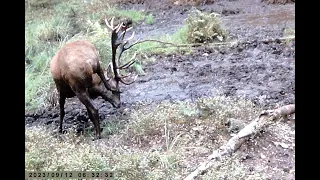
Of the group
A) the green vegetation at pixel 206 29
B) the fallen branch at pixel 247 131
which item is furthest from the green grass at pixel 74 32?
the fallen branch at pixel 247 131

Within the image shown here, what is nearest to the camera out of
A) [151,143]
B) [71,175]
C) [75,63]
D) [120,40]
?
[71,175]

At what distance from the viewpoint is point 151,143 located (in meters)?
3.29

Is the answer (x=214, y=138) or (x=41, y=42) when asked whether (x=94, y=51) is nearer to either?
(x=41, y=42)

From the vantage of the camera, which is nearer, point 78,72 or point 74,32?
point 78,72

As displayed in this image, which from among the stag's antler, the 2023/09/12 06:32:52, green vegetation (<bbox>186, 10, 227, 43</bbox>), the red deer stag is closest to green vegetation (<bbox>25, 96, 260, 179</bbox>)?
the 2023/09/12 06:32:52

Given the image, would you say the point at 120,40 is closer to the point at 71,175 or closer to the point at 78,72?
the point at 78,72

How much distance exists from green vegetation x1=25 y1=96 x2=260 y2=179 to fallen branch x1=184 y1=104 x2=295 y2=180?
4cm

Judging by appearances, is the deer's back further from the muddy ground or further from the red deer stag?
the muddy ground

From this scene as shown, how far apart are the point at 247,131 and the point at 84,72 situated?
1001 millimetres

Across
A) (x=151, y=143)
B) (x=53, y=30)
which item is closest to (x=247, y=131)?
(x=151, y=143)

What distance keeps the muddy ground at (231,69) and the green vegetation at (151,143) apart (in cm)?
7

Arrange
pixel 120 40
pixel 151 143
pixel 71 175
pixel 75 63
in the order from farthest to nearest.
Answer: pixel 120 40 → pixel 75 63 → pixel 151 143 → pixel 71 175

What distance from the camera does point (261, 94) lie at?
339 centimetres

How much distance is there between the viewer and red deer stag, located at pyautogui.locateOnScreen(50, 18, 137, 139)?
3420mm
